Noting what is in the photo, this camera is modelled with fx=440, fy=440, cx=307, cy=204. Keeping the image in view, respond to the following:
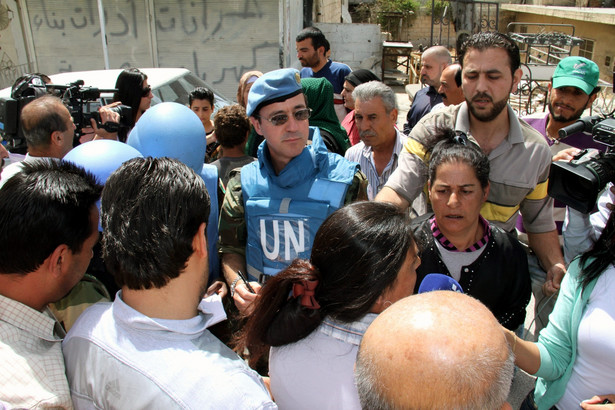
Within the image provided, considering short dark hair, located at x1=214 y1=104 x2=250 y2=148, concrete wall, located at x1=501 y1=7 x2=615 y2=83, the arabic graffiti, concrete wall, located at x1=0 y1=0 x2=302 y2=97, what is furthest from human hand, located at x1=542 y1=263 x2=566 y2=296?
concrete wall, located at x1=501 y1=7 x2=615 y2=83

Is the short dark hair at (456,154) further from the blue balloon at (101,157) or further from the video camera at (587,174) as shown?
the blue balloon at (101,157)

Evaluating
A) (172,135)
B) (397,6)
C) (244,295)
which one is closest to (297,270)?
(244,295)

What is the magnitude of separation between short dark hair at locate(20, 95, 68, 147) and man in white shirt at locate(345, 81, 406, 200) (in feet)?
6.04

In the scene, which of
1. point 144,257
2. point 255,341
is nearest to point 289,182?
point 255,341

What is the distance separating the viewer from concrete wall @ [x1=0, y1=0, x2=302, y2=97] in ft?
31.2

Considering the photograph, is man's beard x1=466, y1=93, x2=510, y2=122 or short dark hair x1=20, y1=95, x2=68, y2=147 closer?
man's beard x1=466, y1=93, x2=510, y2=122

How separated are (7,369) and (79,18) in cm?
1066

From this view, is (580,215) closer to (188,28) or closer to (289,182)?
(289,182)

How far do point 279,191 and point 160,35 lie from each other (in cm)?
921

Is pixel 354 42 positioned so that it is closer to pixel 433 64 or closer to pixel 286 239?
pixel 433 64

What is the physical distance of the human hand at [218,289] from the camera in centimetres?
201

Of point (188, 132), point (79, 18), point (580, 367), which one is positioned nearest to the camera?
point (580, 367)

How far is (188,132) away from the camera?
6.97 feet

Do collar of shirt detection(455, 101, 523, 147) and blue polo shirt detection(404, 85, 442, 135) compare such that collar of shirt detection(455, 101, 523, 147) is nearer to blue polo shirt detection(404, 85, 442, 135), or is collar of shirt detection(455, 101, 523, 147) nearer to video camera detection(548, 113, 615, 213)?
video camera detection(548, 113, 615, 213)
